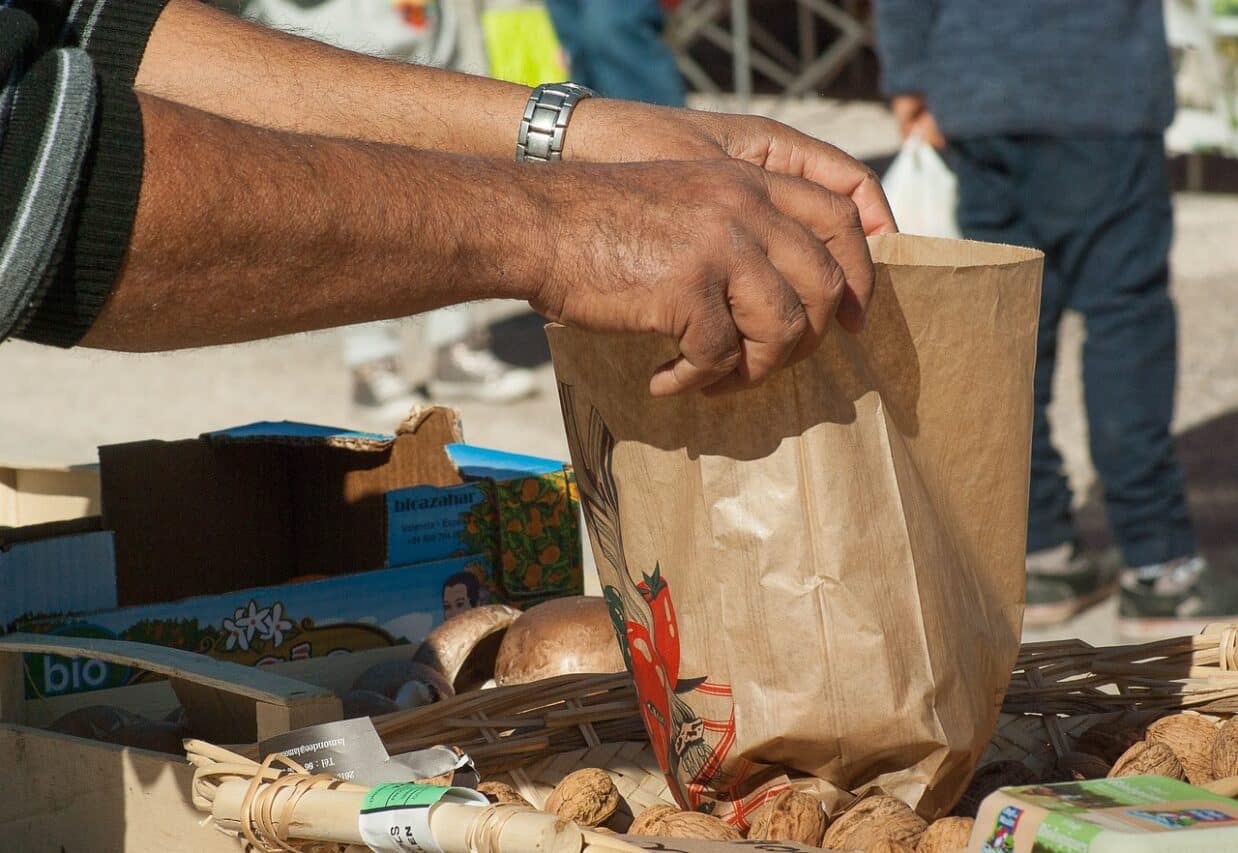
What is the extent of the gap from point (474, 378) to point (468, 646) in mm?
3936

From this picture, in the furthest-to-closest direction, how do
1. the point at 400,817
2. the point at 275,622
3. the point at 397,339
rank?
the point at 397,339
the point at 275,622
the point at 400,817

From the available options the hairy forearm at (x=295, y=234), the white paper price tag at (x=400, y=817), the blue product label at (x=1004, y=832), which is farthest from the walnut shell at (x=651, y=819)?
the hairy forearm at (x=295, y=234)

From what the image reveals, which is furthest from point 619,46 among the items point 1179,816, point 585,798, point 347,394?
point 1179,816

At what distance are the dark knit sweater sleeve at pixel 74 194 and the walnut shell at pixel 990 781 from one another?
892mm

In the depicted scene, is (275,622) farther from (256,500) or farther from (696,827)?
(696,827)

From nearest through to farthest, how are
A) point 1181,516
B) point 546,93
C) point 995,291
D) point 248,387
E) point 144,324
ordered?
point 144,324
point 995,291
point 546,93
point 1181,516
point 248,387

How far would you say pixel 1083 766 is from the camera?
1.44 m

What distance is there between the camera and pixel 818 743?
127 centimetres

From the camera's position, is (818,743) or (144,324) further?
(818,743)

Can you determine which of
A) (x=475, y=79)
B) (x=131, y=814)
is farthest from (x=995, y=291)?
(x=131, y=814)

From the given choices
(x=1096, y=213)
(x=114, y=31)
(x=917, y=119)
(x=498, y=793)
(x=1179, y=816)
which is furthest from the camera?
(x=917, y=119)

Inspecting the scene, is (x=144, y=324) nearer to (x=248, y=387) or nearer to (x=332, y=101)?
(x=332, y=101)

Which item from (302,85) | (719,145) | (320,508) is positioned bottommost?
(320,508)

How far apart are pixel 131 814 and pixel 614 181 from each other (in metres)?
0.72
